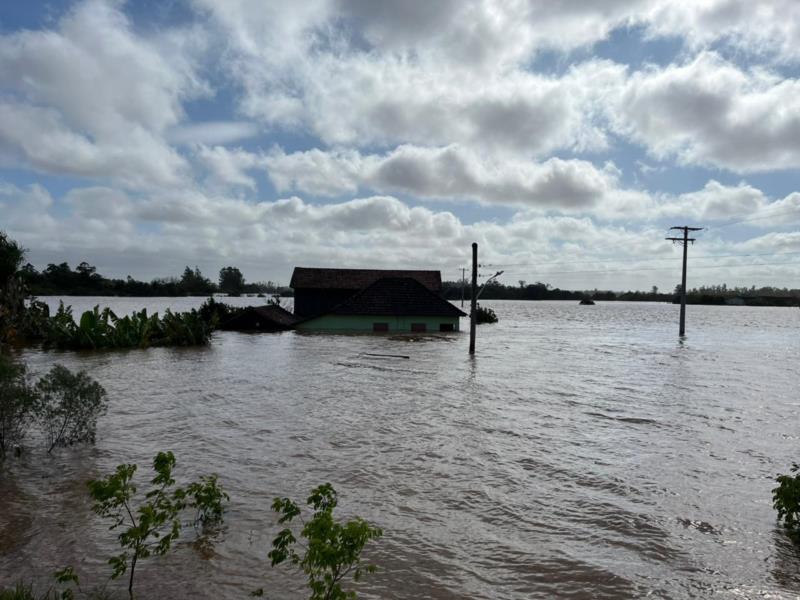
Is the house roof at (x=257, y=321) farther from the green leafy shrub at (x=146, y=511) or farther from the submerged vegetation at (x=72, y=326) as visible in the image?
the green leafy shrub at (x=146, y=511)

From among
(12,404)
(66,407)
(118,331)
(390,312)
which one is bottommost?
(118,331)

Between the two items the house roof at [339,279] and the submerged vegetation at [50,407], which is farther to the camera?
the house roof at [339,279]

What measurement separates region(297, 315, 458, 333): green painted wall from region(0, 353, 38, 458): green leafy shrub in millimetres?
34325

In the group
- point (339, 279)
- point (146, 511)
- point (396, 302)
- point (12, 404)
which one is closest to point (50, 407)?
point (12, 404)

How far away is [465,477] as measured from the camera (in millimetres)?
8898

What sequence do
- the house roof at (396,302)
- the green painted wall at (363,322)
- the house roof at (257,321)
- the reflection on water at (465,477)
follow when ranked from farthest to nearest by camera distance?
the house roof at (257,321)
the house roof at (396,302)
the green painted wall at (363,322)
the reflection on water at (465,477)

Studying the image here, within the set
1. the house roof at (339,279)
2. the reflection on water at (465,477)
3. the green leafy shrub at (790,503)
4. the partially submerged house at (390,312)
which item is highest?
the house roof at (339,279)

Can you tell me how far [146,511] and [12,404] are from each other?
6.26 meters

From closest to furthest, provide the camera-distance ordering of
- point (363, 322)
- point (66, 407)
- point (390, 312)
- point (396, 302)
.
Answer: point (66, 407), point (390, 312), point (363, 322), point (396, 302)

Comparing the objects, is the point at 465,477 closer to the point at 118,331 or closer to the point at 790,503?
the point at 790,503

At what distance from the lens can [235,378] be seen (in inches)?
778

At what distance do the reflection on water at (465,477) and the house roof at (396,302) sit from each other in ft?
76.9

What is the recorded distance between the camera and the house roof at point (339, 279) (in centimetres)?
4962

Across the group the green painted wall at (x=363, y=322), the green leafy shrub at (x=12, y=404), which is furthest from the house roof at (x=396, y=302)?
the green leafy shrub at (x=12, y=404)
